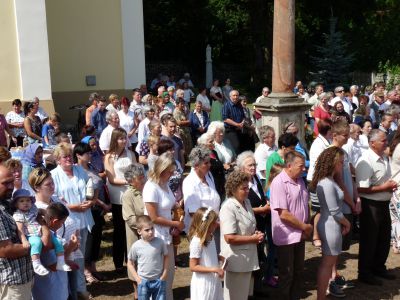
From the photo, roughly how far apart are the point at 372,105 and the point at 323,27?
25764mm

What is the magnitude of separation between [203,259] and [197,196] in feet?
2.88

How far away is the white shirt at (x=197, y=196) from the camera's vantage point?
5.82m

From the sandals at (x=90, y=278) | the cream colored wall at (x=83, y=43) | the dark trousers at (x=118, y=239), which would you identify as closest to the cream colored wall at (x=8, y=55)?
the cream colored wall at (x=83, y=43)

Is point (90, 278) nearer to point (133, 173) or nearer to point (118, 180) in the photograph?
point (118, 180)

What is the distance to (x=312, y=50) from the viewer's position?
3781 cm

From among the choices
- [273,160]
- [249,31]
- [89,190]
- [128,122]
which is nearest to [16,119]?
[128,122]

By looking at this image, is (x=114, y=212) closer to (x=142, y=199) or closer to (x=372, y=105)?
(x=142, y=199)

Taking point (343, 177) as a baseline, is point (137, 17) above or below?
above

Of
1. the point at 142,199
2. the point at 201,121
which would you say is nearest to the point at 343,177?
the point at 142,199

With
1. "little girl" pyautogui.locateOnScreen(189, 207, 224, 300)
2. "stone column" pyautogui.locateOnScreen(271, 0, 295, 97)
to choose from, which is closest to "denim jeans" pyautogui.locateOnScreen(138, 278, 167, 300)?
"little girl" pyautogui.locateOnScreen(189, 207, 224, 300)

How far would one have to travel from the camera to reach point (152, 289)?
5289 millimetres

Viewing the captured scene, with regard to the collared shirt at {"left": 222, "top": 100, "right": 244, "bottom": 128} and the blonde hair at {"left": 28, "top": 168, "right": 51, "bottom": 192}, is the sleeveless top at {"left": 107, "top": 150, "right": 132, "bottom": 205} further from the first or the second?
the collared shirt at {"left": 222, "top": 100, "right": 244, "bottom": 128}

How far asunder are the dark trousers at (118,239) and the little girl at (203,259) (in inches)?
83.9

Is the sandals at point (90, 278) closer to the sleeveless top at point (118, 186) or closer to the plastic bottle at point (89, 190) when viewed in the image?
the sleeveless top at point (118, 186)
